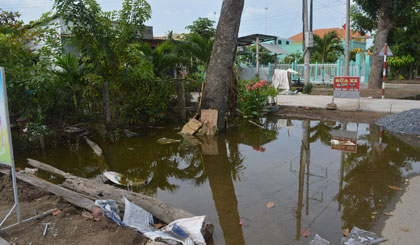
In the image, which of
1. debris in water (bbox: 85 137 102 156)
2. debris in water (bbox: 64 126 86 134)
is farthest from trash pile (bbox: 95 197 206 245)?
debris in water (bbox: 64 126 86 134)

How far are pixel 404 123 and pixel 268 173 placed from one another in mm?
5097

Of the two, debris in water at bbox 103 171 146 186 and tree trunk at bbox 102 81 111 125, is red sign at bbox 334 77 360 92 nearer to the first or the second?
tree trunk at bbox 102 81 111 125

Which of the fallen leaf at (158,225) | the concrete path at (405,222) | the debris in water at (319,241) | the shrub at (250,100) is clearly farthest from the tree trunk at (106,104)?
the concrete path at (405,222)

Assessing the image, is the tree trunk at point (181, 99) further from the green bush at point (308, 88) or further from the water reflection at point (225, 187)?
the green bush at point (308, 88)

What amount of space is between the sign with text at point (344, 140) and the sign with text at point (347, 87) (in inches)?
116

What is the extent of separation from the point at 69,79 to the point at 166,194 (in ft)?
13.9

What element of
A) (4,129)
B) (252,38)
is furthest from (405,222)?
(252,38)

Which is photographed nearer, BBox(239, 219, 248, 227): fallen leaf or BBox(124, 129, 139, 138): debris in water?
BBox(239, 219, 248, 227): fallen leaf

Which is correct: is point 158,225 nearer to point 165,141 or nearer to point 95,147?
point 95,147

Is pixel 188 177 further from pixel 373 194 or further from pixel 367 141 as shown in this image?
pixel 367 141

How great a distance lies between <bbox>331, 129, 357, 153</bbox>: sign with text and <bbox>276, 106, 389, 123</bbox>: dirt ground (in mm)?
1817

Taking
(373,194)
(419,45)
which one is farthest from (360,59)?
(373,194)

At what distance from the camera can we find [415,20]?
2116 centimetres

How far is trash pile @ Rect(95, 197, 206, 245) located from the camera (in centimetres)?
287
